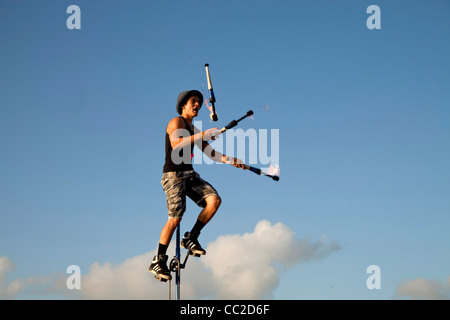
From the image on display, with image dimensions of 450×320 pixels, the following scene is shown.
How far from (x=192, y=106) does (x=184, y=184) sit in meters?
1.63

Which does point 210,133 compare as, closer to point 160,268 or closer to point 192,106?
point 192,106

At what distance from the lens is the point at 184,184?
29.0ft

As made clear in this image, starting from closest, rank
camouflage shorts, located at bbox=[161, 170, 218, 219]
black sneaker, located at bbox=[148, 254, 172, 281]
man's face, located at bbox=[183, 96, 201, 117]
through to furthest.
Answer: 1. black sneaker, located at bbox=[148, 254, 172, 281]
2. camouflage shorts, located at bbox=[161, 170, 218, 219]
3. man's face, located at bbox=[183, 96, 201, 117]

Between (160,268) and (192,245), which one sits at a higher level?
(192,245)

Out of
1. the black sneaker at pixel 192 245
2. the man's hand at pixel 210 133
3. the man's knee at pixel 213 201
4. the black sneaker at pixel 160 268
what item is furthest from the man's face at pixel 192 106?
the black sneaker at pixel 160 268

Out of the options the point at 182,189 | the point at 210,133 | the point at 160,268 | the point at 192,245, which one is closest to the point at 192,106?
the point at 210,133

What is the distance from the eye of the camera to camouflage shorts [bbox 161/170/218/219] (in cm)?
867

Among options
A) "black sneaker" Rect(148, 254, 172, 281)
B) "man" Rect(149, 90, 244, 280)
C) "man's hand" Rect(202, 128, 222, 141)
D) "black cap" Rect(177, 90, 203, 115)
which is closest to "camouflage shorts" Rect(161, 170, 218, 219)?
"man" Rect(149, 90, 244, 280)

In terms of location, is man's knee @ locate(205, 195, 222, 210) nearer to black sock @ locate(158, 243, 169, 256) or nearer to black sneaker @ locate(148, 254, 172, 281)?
black sock @ locate(158, 243, 169, 256)
